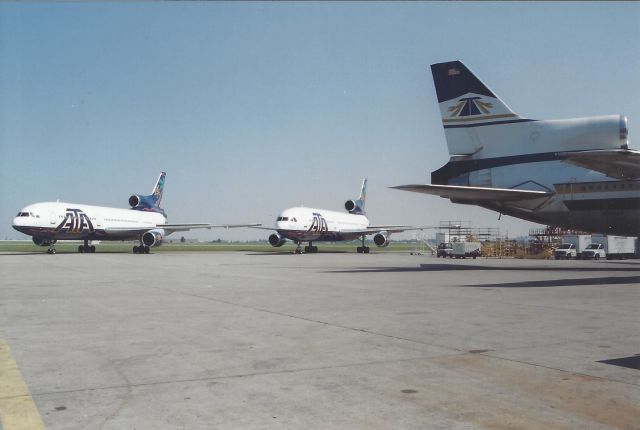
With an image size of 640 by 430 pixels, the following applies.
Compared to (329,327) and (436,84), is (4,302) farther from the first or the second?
(436,84)

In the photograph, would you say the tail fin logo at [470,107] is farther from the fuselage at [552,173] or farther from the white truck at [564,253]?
the white truck at [564,253]

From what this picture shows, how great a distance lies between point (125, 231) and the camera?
52938 millimetres

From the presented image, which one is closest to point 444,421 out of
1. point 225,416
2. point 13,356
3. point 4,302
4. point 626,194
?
point 225,416

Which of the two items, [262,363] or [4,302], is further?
[4,302]

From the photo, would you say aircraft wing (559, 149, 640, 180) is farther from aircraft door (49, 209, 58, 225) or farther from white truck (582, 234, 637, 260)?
aircraft door (49, 209, 58, 225)

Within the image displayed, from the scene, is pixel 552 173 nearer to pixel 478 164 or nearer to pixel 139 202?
pixel 478 164

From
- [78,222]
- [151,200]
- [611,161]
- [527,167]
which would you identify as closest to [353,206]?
[151,200]

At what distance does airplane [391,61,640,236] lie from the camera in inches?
878

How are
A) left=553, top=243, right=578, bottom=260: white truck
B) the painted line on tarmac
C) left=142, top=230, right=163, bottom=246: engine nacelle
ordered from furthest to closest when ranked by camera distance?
left=142, top=230, right=163, bottom=246: engine nacelle
left=553, top=243, right=578, bottom=260: white truck
the painted line on tarmac

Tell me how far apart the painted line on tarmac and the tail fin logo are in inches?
941

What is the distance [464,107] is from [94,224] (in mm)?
36660

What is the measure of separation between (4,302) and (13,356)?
22.1 feet

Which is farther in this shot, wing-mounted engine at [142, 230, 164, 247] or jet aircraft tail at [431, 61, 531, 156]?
wing-mounted engine at [142, 230, 164, 247]

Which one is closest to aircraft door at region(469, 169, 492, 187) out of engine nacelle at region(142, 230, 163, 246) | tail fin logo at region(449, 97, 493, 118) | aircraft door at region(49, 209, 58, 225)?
tail fin logo at region(449, 97, 493, 118)
